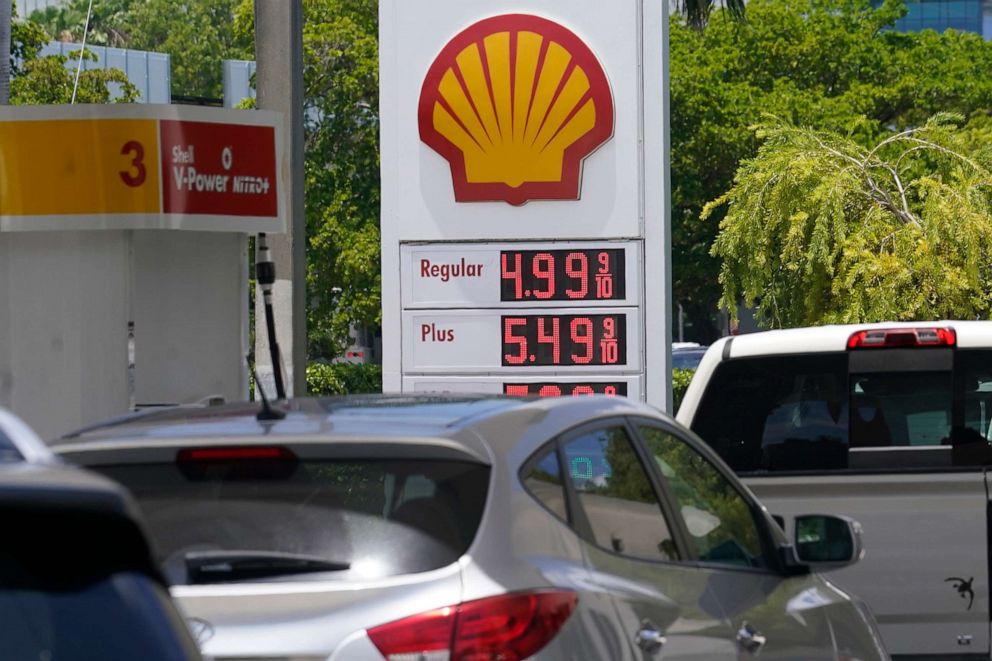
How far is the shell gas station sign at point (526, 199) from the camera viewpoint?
525 inches

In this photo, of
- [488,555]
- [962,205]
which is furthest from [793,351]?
[962,205]

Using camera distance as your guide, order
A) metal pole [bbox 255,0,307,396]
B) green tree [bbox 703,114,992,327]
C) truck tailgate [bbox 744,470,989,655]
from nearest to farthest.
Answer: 1. truck tailgate [bbox 744,470,989,655]
2. metal pole [bbox 255,0,307,396]
3. green tree [bbox 703,114,992,327]

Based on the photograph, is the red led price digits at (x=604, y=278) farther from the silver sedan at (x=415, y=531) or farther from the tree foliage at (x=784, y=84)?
the tree foliage at (x=784, y=84)

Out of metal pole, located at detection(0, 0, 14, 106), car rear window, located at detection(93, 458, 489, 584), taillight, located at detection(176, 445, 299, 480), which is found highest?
metal pole, located at detection(0, 0, 14, 106)

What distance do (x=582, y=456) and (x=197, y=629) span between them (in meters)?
1.12

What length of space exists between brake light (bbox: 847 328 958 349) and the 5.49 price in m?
6.16

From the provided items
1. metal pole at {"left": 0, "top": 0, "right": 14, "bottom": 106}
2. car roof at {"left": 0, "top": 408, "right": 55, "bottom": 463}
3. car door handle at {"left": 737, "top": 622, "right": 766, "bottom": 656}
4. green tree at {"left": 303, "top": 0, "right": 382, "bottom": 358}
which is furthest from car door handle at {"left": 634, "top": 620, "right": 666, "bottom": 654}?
green tree at {"left": 303, "top": 0, "right": 382, "bottom": 358}

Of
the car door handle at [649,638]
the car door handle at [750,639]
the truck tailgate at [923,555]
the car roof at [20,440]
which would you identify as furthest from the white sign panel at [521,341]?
the car roof at [20,440]

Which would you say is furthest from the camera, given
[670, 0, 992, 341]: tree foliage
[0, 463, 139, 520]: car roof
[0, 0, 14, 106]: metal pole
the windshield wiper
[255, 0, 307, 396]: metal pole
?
[670, 0, 992, 341]: tree foliage

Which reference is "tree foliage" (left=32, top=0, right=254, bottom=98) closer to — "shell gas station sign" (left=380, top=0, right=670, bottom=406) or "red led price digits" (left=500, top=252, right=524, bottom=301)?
"shell gas station sign" (left=380, top=0, right=670, bottom=406)

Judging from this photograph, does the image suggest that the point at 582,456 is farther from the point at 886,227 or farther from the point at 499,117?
the point at 886,227

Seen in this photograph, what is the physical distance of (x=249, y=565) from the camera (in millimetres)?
3475

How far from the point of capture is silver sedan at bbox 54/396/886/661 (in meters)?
3.35

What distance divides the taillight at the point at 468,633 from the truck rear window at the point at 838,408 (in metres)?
3.92
